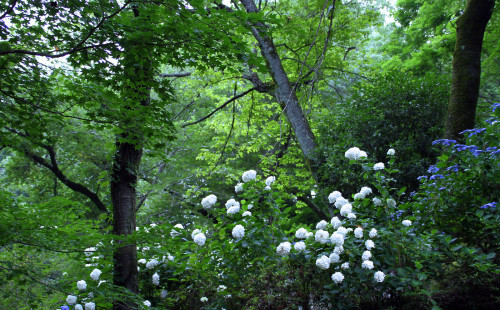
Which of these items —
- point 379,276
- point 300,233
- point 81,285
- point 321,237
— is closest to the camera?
point 379,276

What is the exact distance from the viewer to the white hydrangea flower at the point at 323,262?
245cm

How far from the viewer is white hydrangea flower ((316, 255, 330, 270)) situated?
245 cm

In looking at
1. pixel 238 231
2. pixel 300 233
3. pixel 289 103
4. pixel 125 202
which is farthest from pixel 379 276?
pixel 289 103

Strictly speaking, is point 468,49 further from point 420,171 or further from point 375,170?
point 375,170

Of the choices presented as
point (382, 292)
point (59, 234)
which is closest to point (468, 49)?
point (382, 292)

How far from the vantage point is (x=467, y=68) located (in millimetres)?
4410

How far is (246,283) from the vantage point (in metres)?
2.77

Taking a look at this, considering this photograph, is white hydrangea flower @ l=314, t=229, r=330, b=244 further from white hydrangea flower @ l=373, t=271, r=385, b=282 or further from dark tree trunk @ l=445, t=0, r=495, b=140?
dark tree trunk @ l=445, t=0, r=495, b=140

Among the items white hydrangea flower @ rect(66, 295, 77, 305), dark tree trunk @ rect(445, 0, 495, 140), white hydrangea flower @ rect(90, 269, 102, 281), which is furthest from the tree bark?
white hydrangea flower @ rect(66, 295, 77, 305)

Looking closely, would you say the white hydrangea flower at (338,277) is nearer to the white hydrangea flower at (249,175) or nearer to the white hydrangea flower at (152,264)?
the white hydrangea flower at (249,175)

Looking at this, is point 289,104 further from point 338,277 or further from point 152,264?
point 338,277

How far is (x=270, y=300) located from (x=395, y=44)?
441 inches

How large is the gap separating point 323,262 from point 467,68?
367 cm

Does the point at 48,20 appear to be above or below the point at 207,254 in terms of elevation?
above
